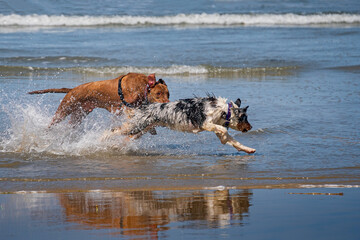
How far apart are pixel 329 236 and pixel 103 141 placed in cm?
411

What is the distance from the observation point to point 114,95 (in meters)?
8.12

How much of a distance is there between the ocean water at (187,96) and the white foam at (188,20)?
0.26 m

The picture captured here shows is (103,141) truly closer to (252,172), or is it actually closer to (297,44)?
(252,172)

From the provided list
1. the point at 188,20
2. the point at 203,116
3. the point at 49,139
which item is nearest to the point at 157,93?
the point at 203,116

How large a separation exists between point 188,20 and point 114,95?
19762 mm

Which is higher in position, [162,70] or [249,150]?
[162,70]

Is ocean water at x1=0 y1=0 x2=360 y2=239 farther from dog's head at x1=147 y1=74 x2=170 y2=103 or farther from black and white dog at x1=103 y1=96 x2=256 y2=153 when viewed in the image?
dog's head at x1=147 y1=74 x2=170 y2=103

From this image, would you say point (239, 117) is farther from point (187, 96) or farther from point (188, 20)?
point (188, 20)

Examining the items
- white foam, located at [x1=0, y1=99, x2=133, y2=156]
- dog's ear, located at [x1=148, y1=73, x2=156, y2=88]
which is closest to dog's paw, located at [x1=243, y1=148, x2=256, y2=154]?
dog's ear, located at [x1=148, y1=73, x2=156, y2=88]

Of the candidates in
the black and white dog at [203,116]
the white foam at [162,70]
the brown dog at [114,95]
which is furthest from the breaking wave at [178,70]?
the black and white dog at [203,116]

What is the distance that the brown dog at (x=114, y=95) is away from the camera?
307 inches

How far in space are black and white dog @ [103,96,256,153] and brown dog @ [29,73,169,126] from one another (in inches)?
11.0

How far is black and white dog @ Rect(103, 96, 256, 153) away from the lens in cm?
734

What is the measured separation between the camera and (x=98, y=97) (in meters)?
8.29
